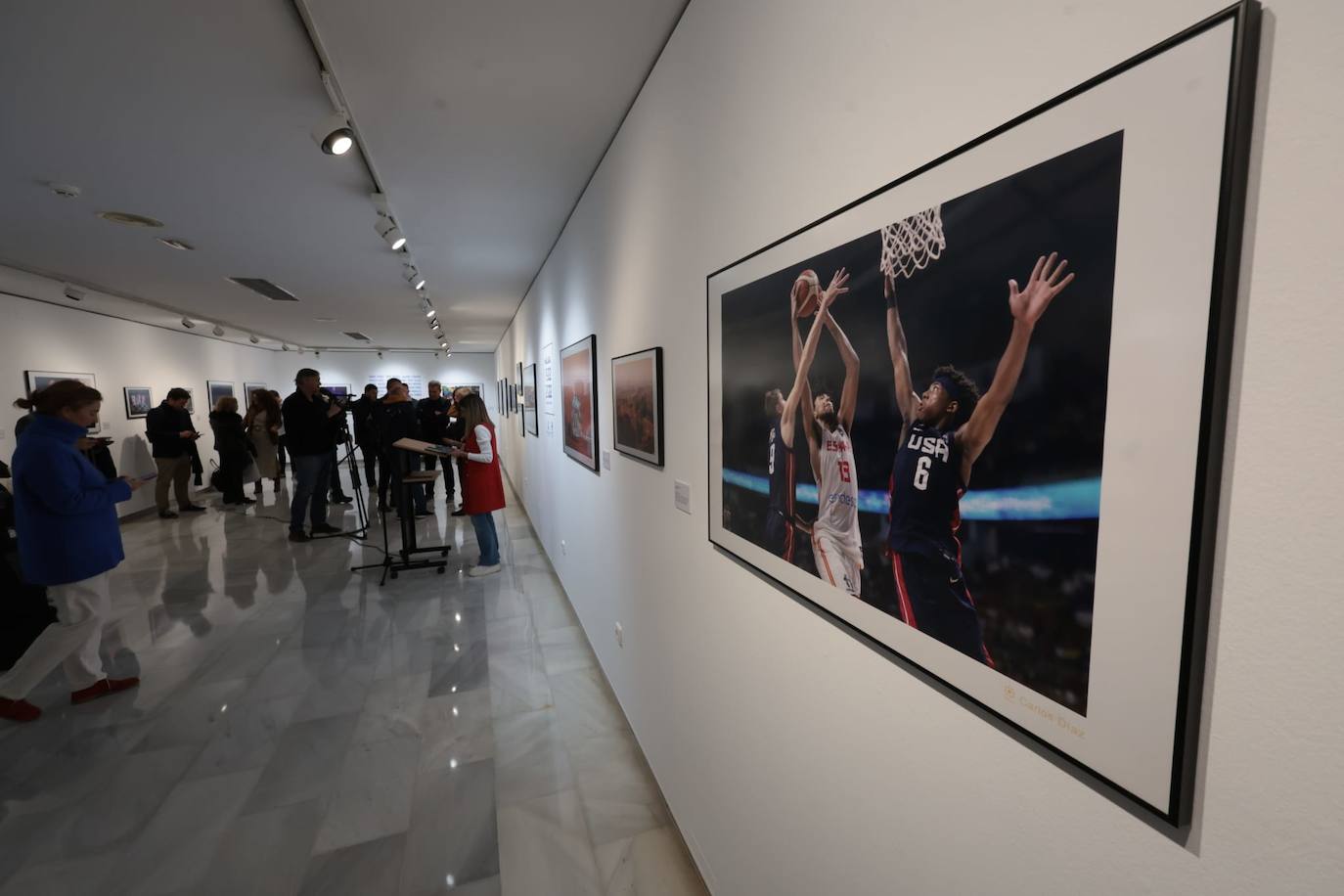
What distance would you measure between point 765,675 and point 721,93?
1664 mm

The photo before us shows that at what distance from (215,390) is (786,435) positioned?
1355 cm

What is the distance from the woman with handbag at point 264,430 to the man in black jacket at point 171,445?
2.27 ft

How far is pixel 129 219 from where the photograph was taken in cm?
385

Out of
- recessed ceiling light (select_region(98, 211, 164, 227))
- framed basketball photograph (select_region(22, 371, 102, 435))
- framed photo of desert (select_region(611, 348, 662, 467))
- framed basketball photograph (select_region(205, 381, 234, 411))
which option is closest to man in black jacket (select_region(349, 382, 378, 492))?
framed basketball photograph (select_region(22, 371, 102, 435))

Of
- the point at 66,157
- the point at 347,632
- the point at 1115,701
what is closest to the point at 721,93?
the point at 1115,701

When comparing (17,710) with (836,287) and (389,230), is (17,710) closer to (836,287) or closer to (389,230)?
(389,230)

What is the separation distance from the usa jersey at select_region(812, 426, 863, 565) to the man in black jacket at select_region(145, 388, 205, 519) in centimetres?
909

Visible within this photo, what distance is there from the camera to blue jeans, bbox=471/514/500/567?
5105mm

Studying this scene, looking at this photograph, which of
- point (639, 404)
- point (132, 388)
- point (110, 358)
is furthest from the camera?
point (132, 388)

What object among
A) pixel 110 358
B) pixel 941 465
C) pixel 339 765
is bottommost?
pixel 339 765

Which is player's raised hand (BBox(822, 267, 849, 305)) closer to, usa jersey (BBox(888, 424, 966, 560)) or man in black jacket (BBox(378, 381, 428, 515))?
usa jersey (BBox(888, 424, 966, 560))

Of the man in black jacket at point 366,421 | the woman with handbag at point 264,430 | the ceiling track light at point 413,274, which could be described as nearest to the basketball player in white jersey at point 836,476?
the ceiling track light at point 413,274

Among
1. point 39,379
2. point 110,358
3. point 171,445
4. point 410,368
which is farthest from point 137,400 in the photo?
point 410,368

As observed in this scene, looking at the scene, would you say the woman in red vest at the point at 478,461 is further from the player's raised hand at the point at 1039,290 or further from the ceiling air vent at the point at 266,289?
the player's raised hand at the point at 1039,290
